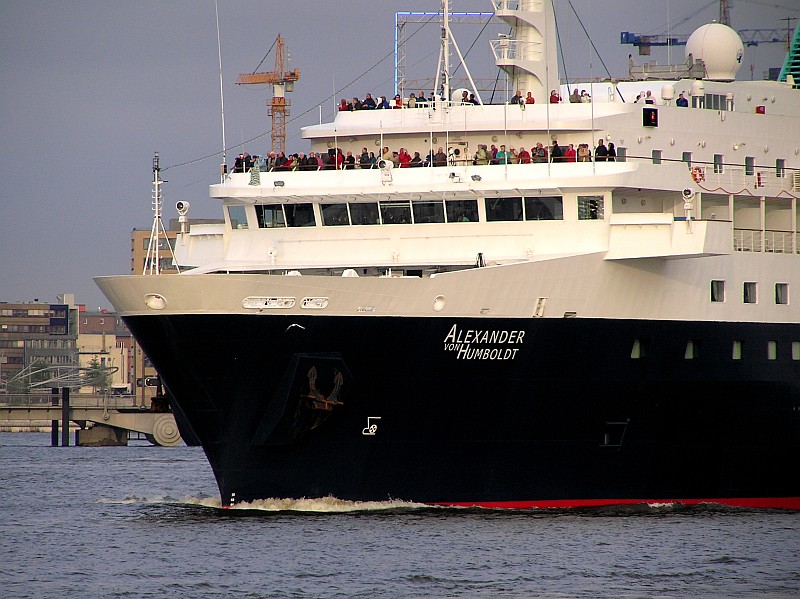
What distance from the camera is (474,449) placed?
35688 millimetres

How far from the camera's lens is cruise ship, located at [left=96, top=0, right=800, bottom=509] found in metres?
34.2

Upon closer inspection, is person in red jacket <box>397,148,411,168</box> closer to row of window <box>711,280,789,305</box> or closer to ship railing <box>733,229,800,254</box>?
row of window <box>711,280,789,305</box>

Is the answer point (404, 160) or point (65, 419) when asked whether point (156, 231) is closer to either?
point (404, 160)

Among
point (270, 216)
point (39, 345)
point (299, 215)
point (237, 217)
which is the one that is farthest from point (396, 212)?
point (39, 345)

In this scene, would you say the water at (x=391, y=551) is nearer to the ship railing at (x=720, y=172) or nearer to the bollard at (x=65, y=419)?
the ship railing at (x=720, y=172)

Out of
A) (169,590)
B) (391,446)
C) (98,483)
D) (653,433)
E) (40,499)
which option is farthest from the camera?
(98,483)

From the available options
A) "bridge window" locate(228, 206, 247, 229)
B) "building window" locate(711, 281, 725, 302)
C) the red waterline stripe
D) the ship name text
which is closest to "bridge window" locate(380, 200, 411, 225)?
"bridge window" locate(228, 206, 247, 229)

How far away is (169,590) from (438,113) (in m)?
16.7

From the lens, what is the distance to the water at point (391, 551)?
28.0 metres

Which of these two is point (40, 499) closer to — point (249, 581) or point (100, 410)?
point (249, 581)

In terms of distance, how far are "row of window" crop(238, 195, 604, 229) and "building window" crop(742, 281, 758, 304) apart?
17.0ft

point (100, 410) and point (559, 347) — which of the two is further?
point (100, 410)

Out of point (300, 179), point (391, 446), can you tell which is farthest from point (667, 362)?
point (300, 179)

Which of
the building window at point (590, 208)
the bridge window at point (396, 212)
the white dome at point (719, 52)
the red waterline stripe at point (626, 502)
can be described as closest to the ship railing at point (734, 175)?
the building window at point (590, 208)
